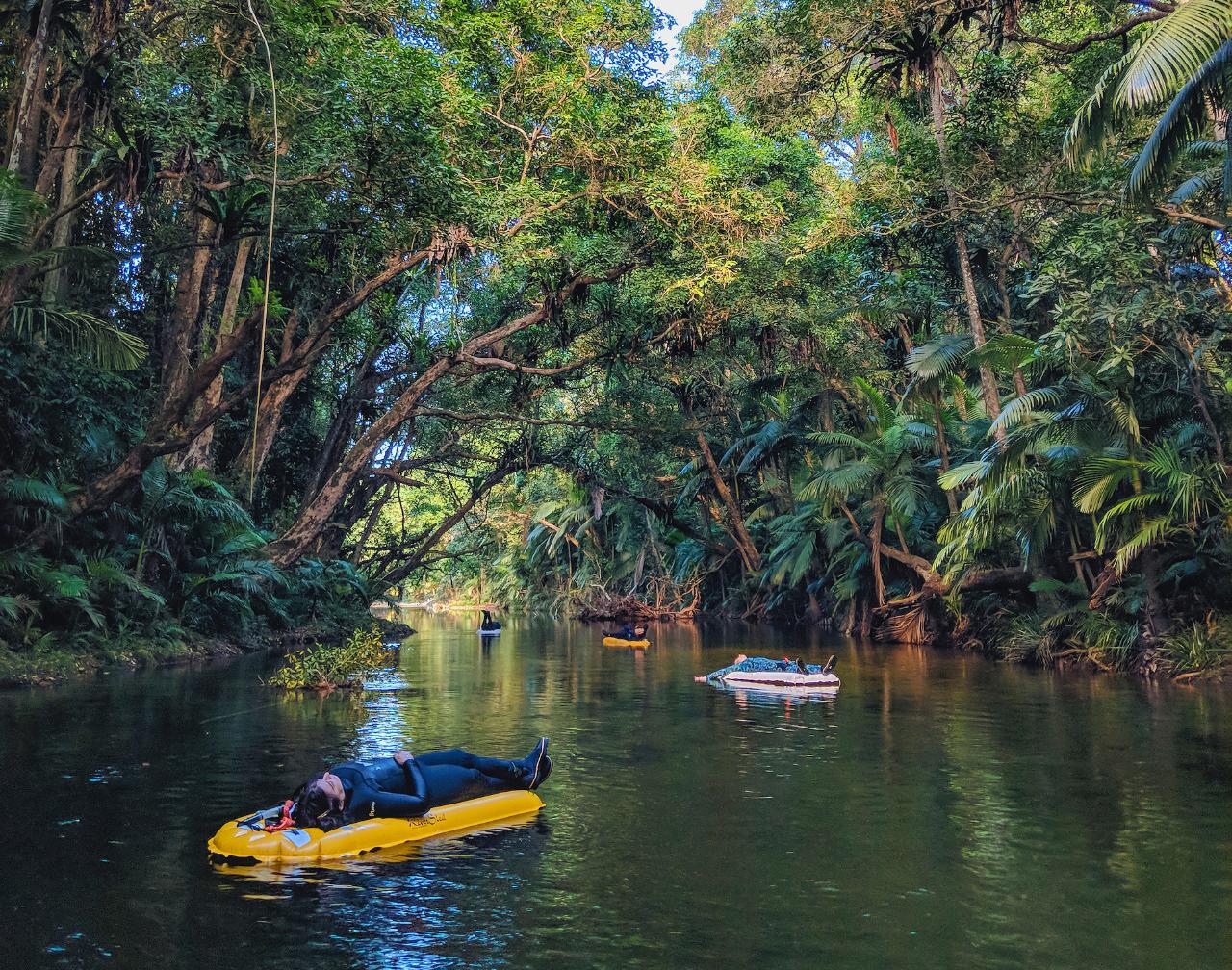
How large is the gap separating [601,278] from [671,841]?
15.9 meters

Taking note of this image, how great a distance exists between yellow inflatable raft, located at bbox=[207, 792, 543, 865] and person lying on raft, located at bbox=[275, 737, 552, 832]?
0.31 feet

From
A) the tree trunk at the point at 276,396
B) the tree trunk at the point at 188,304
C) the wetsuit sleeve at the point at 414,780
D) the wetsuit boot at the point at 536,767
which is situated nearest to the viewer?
the wetsuit sleeve at the point at 414,780

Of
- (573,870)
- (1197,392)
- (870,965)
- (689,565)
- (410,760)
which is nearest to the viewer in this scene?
(870,965)

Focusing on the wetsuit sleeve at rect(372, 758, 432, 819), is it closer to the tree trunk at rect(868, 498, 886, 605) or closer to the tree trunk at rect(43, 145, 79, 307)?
Answer: the tree trunk at rect(43, 145, 79, 307)

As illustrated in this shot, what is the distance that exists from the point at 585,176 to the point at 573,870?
1810 cm

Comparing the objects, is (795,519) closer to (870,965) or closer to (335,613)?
(335,613)

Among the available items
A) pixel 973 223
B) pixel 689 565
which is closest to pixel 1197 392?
pixel 973 223

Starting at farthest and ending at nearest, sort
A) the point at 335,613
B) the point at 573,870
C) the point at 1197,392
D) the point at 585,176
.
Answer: the point at 335,613 → the point at 585,176 → the point at 1197,392 → the point at 573,870

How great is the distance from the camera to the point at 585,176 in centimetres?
2261

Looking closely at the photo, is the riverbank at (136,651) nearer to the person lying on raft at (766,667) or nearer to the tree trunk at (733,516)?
the person lying on raft at (766,667)

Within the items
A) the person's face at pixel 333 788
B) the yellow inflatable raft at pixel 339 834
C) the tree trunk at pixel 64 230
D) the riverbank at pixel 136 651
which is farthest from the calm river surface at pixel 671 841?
the tree trunk at pixel 64 230

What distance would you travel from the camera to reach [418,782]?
7.96m

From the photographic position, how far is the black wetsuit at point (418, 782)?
25.2 ft

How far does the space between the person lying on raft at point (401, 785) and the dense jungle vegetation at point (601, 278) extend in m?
5.54
